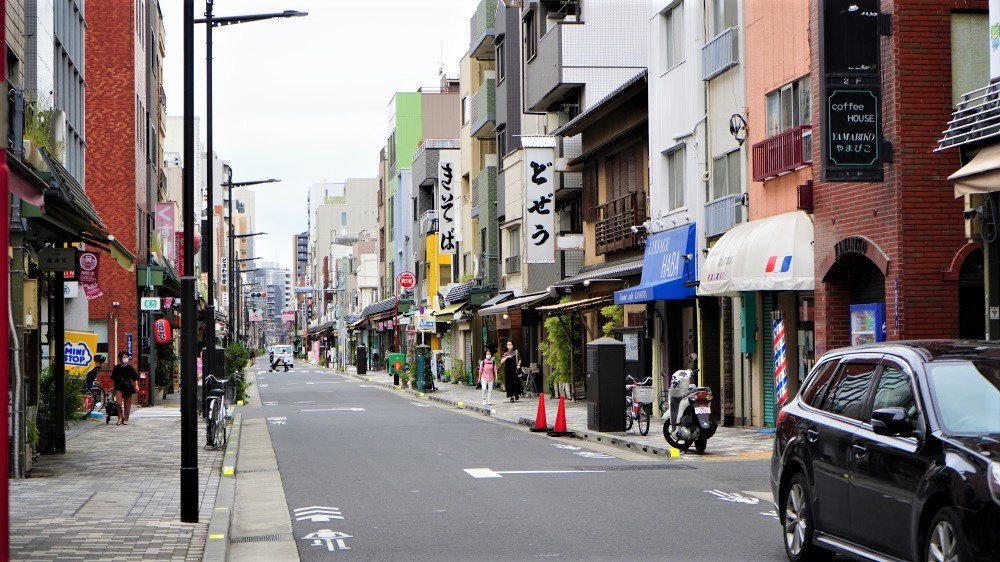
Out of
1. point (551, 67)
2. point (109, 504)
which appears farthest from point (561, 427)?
point (551, 67)

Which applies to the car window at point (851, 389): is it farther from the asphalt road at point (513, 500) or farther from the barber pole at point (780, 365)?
the barber pole at point (780, 365)

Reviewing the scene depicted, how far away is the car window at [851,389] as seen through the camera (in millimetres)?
9828

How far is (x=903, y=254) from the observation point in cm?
2020

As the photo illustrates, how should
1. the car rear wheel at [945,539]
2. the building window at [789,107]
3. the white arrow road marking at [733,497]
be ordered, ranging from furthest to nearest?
the building window at [789,107] < the white arrow road marking at [733,497] < the car rear wheel at [945,539]

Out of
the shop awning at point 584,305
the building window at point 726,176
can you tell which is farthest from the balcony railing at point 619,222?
the building window at point 726,176

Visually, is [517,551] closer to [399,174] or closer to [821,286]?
[821,286]

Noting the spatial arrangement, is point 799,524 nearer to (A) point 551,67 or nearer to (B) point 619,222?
(B) point 619,222

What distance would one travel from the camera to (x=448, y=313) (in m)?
61.9

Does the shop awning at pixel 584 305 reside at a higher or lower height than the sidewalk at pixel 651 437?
higher

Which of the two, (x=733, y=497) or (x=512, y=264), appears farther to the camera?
(x=512, y=264)

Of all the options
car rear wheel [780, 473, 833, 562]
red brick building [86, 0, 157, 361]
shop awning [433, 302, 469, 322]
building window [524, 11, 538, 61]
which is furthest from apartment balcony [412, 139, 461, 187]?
car rear wheel [780, 473, 833, 562]

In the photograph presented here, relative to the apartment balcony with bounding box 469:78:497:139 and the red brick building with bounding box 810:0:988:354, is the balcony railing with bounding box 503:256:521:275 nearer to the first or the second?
the apartment balcony with bounding box 469:78:497:139

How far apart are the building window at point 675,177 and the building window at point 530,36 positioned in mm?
14183

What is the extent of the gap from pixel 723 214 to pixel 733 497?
43.6 ft
